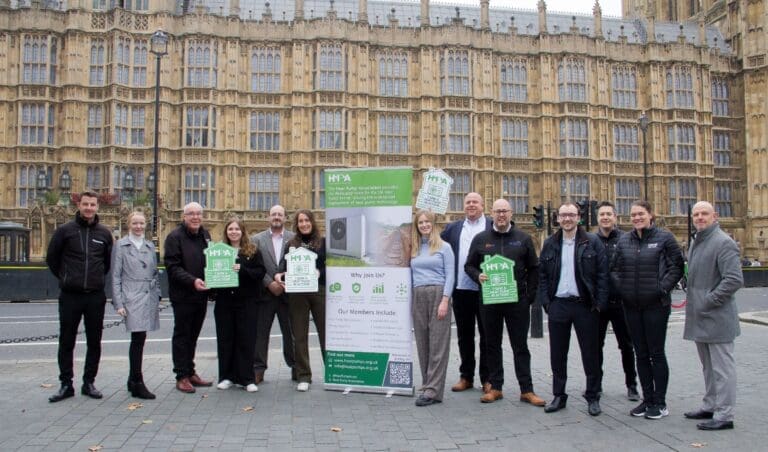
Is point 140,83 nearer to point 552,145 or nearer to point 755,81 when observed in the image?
point 552,145

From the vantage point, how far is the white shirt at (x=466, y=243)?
25.8ft

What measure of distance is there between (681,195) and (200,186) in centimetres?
2916

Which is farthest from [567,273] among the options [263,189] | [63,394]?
[263,189]

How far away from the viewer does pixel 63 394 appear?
287 inches

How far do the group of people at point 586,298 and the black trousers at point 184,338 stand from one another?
8.89 ft

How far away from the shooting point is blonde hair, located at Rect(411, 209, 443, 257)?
756cm

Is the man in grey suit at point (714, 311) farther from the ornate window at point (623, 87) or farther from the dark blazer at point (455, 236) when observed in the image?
the ornate window at point (623, 87)

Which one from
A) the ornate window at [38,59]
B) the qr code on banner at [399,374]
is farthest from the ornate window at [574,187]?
the qr code on banner at [399,374]

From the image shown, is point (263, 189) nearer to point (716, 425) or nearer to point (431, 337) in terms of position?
point (431, 337)

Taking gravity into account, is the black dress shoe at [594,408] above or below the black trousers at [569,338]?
below

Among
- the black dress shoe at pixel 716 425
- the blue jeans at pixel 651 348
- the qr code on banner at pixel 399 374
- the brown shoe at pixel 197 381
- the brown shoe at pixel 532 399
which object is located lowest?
the black dress shoe at pixel 716 425

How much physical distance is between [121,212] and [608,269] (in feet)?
95.8

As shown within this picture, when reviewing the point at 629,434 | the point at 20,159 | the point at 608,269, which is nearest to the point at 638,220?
the point at 608,269

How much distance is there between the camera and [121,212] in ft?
105
